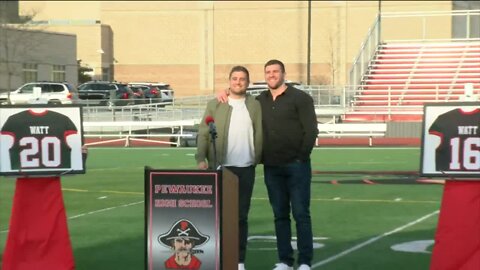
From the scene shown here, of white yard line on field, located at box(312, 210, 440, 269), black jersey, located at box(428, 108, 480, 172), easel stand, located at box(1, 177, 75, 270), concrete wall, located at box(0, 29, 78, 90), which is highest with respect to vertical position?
concrete wall, located at box(0, 29, 78, 90)

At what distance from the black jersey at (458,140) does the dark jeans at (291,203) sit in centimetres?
134

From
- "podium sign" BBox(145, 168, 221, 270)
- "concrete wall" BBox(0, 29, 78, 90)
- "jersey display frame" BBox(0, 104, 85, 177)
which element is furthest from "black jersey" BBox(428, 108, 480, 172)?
"concrete wall" BBox(0, 29, 78, 90)

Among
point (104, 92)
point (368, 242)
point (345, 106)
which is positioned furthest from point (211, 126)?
point (104, 92)

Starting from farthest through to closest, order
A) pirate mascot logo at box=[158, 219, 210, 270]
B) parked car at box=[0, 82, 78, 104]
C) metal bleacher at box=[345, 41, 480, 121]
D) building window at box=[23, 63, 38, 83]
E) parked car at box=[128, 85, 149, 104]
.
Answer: building window at box=[23, 63, 38, 83]
parked car at box=[128, 85, 149, 104]
parked car at box=[0, 82, 78, 104]
metal bleacher at box=[345, 41, 480, 121]
pirate mascot logo at box=[158, 219, 210, 270]

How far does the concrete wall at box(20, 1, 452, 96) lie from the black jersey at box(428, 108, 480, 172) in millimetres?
66127

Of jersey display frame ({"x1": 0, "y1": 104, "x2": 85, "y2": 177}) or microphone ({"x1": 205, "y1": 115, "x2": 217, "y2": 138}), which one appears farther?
jersey display frame ({"x1": 0, "y1": 104, "x2": 85, "y2": 177})

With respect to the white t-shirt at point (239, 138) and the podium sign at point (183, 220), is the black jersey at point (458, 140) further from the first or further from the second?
the podium sign at point (183, 220)

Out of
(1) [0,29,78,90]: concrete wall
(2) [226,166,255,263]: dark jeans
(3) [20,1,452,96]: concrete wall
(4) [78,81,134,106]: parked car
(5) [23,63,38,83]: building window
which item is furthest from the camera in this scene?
(3) [20,1,452,96]: concrete wall

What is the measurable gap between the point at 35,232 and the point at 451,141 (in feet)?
12.0

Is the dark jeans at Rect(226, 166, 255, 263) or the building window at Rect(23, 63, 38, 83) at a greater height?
the building window at Rect(23, 63, 38, 83)

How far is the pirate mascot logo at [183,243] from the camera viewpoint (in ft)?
28.8

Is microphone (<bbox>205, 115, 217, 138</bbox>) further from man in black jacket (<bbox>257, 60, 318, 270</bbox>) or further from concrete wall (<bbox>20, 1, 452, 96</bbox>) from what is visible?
concrete wall (<bbox>20, 1, 452, 96</bbox>)

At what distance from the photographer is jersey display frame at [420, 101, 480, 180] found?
9539mm

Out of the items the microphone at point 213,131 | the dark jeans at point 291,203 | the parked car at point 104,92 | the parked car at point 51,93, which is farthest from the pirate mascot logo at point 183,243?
the parked car at point 104,92
